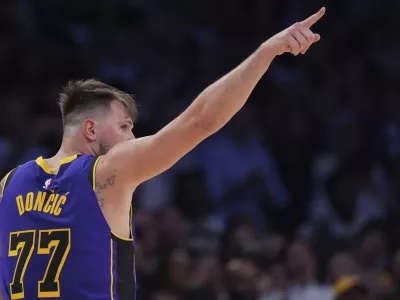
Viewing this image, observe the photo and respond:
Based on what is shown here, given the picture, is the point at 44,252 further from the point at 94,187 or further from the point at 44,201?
the point at 94,187

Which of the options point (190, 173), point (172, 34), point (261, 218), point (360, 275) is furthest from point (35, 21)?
point (360, 275)

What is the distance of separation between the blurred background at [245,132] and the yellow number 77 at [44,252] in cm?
370

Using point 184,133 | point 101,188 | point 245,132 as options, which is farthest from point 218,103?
point 245,132

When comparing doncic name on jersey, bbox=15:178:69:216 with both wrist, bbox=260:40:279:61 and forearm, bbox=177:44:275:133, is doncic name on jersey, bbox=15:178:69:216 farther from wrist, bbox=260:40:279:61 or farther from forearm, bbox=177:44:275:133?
wrist, bbox=260:40:279:61

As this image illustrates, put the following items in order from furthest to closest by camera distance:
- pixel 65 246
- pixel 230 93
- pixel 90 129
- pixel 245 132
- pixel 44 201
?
pixel 245 132, pixel 90 129, pixel 44 201, pixel 65 246, pixel 230 93

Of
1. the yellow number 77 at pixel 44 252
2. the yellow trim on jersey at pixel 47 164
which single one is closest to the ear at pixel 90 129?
the yellow trim on jersey at pixel 47 164

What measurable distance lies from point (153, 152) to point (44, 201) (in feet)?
1.98

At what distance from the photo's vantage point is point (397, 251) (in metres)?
9.15

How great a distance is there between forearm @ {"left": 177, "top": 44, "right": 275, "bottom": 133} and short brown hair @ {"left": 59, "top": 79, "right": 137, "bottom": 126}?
2.23 feet

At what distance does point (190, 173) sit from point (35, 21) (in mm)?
2435

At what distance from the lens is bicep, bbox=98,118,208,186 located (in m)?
3.86

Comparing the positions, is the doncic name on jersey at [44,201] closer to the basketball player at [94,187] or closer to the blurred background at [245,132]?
the basketball player at [94,187]

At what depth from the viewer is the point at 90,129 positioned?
4.36 metres

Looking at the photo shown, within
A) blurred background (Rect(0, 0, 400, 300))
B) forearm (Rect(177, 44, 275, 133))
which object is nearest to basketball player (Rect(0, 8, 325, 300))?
forearm (Rect(177, 44, 275, 133))
